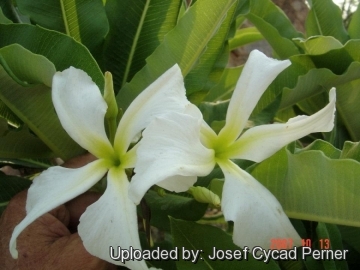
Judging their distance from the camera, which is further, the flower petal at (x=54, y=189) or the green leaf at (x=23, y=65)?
the green leaf at (x=23, y=65)

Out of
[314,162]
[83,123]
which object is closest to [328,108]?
[314,162]

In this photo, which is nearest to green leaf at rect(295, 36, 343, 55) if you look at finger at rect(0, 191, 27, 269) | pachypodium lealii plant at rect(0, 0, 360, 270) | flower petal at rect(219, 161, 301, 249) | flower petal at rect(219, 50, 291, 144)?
pachypodium lealii plant at rect(0, 0, 360, 270)

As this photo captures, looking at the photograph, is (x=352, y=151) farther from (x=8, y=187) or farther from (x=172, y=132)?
(x=8, y=187)

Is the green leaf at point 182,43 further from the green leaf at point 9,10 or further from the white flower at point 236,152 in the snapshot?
the green leaf at point 9,10

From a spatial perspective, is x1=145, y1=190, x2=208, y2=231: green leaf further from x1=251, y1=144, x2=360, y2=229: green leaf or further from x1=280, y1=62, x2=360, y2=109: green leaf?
x1=280, y1=62, x2=360, y2=109: green leaf

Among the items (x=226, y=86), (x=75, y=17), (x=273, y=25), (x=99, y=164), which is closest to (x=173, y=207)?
(x=99, y=164)

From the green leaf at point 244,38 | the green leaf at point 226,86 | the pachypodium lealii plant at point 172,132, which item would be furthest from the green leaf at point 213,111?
the green leaf at point 244,38

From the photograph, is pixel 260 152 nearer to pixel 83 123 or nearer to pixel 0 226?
pixel 83 123
